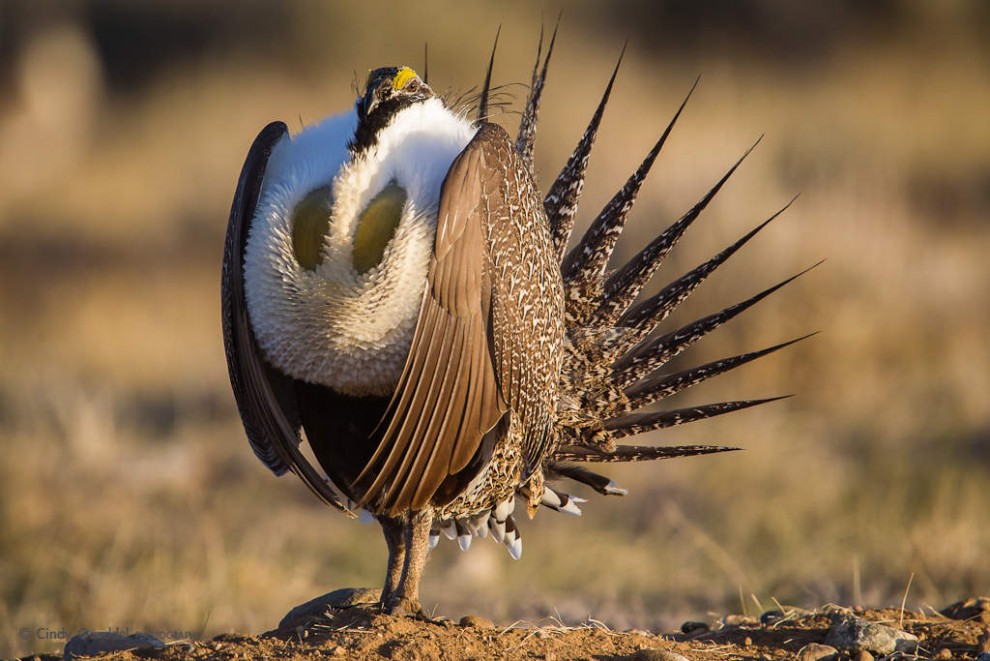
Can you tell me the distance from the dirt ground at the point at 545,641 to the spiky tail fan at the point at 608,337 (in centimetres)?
66

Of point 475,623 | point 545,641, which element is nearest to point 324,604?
point 475,623

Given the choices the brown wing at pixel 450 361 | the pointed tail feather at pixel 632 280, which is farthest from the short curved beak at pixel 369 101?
the pointed tail feather at pixel 632 280

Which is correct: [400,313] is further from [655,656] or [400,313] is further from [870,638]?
[870,638]

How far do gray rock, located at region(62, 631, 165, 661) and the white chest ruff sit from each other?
2.59 ft

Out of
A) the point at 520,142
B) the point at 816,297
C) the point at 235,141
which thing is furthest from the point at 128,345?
the point at 520,142

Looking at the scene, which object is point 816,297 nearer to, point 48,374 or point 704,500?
point 704,500

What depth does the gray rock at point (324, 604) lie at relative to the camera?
3.32 meters

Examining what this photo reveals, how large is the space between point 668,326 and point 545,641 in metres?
5.20

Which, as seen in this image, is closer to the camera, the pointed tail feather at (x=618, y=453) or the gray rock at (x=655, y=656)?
the gray rock at (x=655, y=656)

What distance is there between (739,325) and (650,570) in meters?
2.93

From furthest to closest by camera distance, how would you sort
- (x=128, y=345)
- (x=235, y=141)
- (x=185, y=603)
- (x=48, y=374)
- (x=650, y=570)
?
(x=235, y=141), (x=128, y=345), (x=48, y=374), (x=650, y=570), (x=185, y=603)

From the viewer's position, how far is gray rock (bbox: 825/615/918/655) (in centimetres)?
312

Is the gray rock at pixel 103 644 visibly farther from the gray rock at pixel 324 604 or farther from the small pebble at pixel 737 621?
the small pebble at pixel 737 621

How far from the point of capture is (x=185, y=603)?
5043 mm
